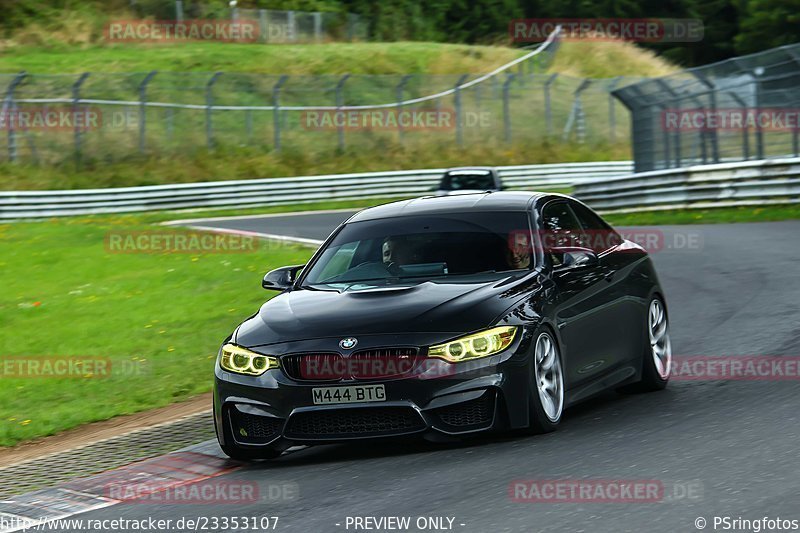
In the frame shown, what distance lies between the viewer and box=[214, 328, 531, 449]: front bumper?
7438 mm

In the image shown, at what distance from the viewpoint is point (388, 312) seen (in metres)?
7.71

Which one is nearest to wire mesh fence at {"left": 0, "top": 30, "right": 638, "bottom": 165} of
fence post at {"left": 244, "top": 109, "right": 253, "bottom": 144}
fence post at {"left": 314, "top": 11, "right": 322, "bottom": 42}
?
fence post at {"left": 244, "top": 109, "right": 253, "bottom": 144}

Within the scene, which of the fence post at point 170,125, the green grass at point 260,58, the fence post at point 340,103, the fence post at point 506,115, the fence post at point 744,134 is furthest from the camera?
the green grass at point 260,58

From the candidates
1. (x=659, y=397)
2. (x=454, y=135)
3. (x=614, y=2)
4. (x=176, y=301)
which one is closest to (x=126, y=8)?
(x=454, y=135)

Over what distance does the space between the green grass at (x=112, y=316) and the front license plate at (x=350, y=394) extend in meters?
3.63

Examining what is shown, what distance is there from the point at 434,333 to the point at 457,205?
68.6 inches

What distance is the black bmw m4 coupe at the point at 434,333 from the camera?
7.48 meters

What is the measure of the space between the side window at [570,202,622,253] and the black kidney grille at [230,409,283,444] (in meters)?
2.78

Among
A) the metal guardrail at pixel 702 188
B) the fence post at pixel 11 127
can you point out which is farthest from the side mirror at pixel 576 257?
the fence post at pixel 11 127

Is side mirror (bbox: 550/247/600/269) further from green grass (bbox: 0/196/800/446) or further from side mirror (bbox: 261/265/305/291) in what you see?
green grass (bbox: 0/196/800/446)
